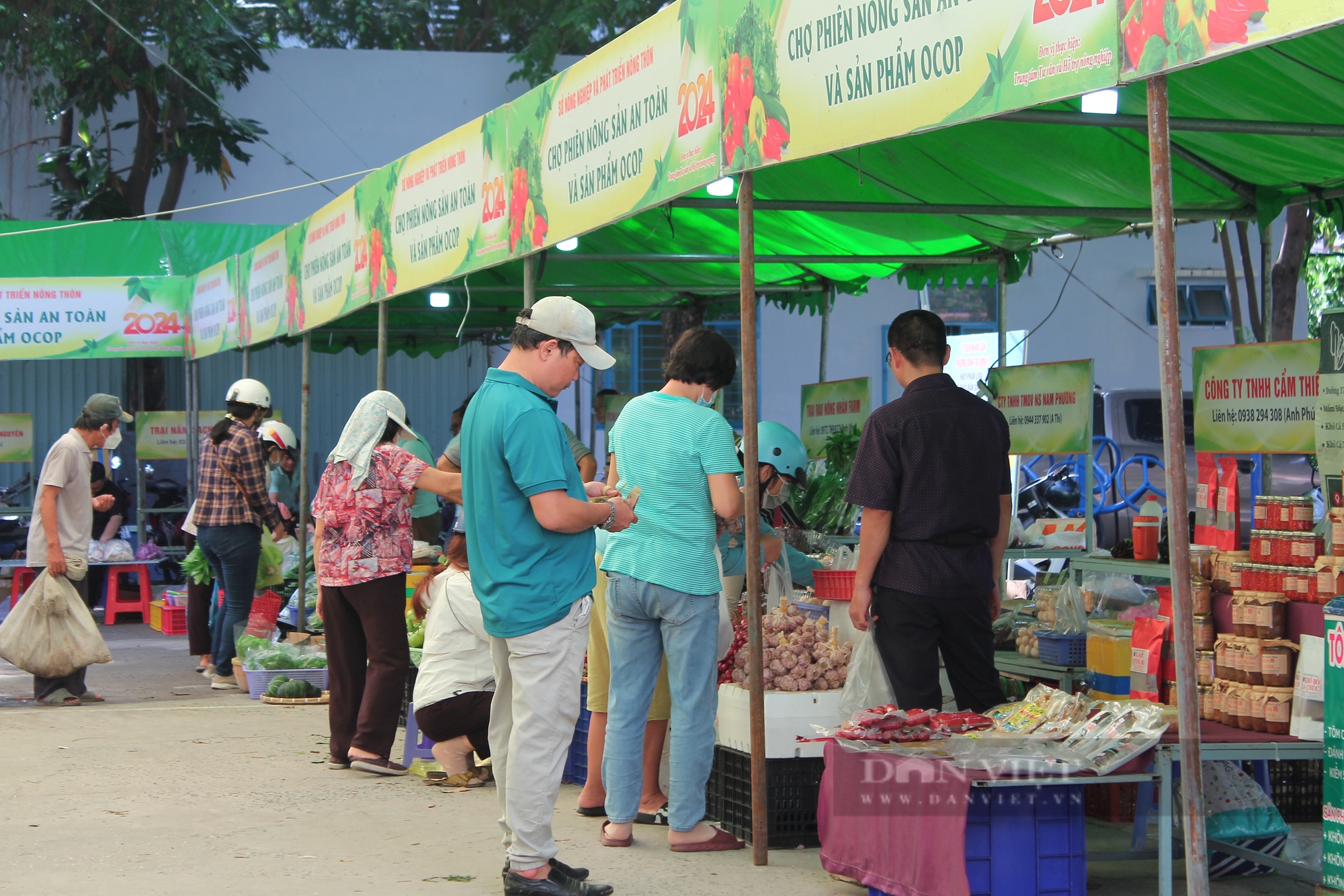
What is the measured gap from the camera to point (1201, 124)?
481 cm

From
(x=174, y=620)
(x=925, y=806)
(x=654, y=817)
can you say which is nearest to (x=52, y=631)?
(x=174, y=620)

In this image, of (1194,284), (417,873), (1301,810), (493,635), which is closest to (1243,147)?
(1301,810)

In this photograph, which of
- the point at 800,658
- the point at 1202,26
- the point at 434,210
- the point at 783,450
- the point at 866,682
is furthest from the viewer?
the point at 434,210

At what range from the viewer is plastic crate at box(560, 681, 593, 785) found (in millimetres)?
6387

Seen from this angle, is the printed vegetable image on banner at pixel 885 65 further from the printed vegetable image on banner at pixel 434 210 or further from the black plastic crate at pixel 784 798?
the printed vegetable image on banner at pixel 434 210

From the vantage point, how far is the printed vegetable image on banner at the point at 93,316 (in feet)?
43.1

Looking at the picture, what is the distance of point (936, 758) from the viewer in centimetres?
411

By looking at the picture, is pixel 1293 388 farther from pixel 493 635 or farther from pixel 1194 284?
pixel 1194 284

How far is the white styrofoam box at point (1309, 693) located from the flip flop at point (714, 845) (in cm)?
201

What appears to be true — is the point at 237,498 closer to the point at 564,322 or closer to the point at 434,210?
the point at 434,210

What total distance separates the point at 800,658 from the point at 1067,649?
3.81 feet

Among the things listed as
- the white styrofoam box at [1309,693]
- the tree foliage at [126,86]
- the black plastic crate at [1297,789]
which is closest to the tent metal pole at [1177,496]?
the white styrofoam box at [1309,693]

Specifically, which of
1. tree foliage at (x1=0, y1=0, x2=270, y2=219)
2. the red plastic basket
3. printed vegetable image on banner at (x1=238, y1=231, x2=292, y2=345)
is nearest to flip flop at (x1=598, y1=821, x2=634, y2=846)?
the red plastic basket

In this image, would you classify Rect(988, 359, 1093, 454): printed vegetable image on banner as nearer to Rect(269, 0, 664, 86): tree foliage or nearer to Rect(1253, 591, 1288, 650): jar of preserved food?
Rect(1253, 591, 1288, 650): jar of preserved food
